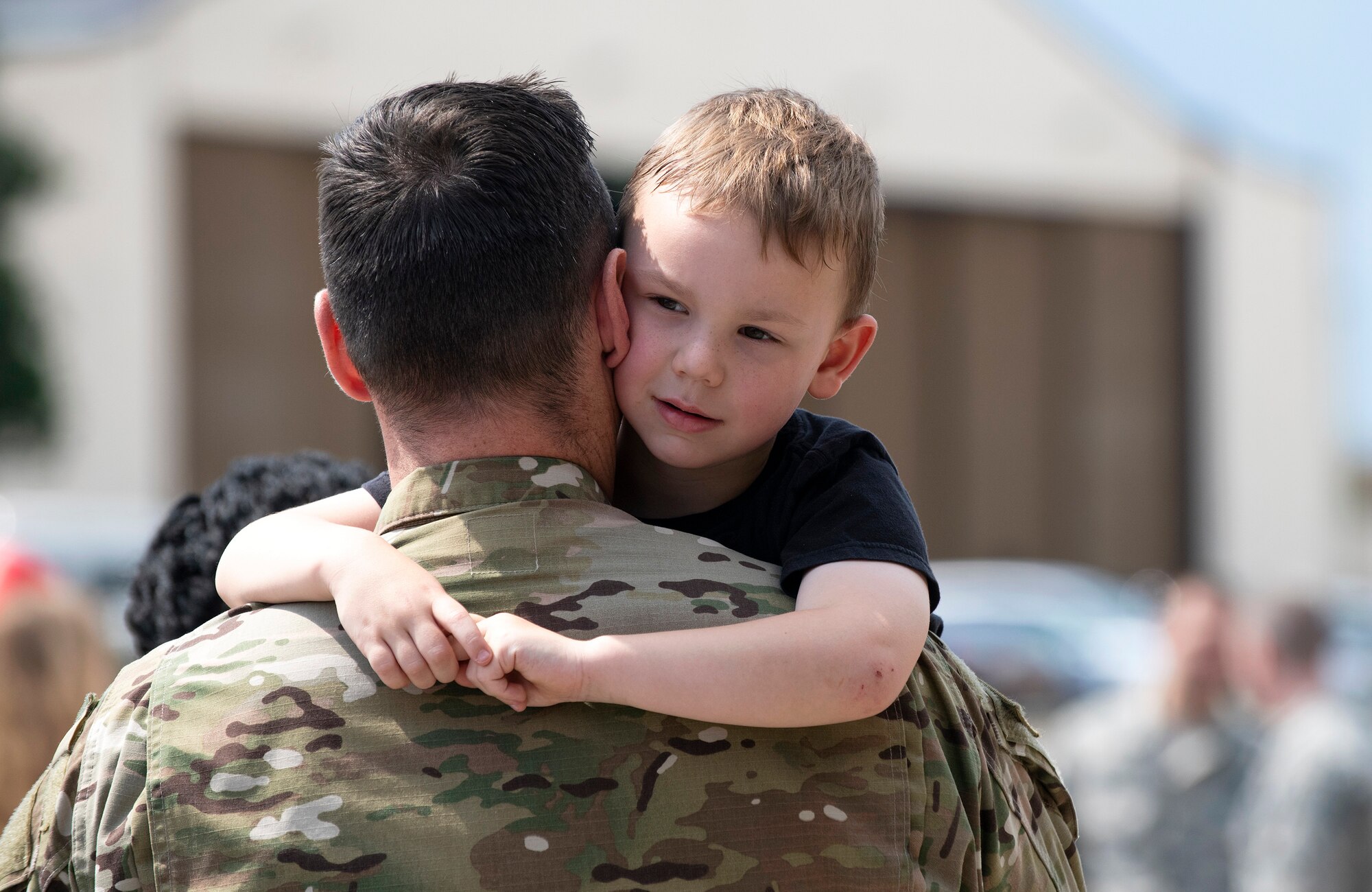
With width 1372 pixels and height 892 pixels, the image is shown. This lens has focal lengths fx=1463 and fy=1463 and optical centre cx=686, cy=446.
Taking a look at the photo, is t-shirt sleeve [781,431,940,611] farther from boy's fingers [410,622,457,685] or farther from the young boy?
boy's fingers [410,622,457,685]

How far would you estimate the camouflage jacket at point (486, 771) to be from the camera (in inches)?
58.4

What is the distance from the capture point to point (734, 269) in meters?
1.84

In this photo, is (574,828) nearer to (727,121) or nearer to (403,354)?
(403,354)

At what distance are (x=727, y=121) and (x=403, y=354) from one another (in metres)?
0.60

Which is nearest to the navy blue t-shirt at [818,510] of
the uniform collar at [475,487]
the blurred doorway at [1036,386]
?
the uniform collar at [475,487]

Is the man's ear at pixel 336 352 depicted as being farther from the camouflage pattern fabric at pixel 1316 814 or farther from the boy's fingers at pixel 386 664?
the camouflage pattern fabric at pixel 1316 814

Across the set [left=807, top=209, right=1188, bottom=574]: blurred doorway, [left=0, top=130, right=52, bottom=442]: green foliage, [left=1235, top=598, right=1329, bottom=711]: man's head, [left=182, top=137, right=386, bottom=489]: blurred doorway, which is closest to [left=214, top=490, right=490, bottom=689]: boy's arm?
[left=1235, top=598, right=1329, bottom=711]: man's head

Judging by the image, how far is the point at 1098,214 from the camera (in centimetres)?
2314

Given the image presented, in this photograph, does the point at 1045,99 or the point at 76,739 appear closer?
the point at 76,739

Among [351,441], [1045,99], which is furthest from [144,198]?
[1045,99]

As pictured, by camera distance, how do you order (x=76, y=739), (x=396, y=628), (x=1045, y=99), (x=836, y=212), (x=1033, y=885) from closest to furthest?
(x=396, y=628)
(x=76, y=739)
(x=1033, y=885)
(x=836, y=212)
(x=1045, y=99)

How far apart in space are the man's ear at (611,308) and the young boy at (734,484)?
0.04m

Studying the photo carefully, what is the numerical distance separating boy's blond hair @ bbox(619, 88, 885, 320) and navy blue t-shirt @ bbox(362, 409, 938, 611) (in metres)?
0.22

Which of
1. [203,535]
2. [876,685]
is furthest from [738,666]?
[203,535]
